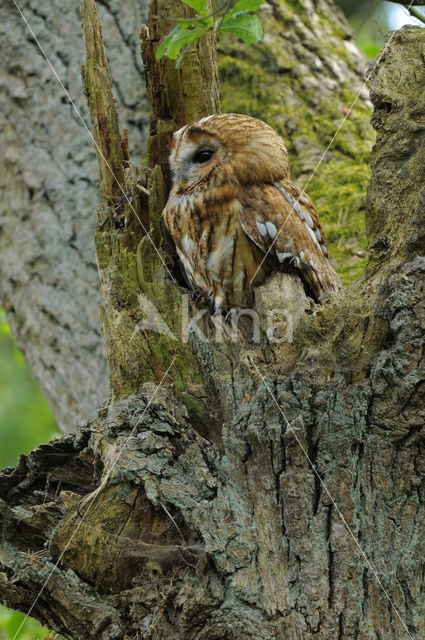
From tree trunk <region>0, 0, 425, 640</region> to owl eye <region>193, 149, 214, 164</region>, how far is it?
850mm

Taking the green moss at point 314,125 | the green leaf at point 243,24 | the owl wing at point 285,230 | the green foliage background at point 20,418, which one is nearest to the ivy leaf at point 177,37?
the green leaf at point 243,24

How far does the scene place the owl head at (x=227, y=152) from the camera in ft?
8.30

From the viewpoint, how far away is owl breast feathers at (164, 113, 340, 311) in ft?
8.13

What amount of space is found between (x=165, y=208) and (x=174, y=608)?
1.56 meters

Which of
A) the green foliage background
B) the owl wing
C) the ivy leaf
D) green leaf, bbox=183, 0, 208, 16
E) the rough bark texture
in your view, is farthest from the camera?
the green foliage background

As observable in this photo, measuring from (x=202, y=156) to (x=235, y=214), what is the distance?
1.00 ft

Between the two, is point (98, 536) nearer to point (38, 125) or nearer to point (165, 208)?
point (165, 208)

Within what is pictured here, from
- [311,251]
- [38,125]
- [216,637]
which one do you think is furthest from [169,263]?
[38,125]

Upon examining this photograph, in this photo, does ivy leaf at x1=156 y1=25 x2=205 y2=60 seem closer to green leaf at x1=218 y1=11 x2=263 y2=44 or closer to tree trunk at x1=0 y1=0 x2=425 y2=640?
green leaf at x1=218 y1=11 x2=263 y2=44

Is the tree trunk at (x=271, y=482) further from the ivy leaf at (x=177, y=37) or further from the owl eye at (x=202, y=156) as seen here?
the owl eye at (x=202, y=156)

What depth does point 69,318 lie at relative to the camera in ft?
11.4

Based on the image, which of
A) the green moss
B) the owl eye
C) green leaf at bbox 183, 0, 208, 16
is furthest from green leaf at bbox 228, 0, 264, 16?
the green moss

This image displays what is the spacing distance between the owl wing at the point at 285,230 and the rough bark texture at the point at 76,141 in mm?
823

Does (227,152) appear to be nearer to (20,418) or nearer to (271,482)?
(271,482)
